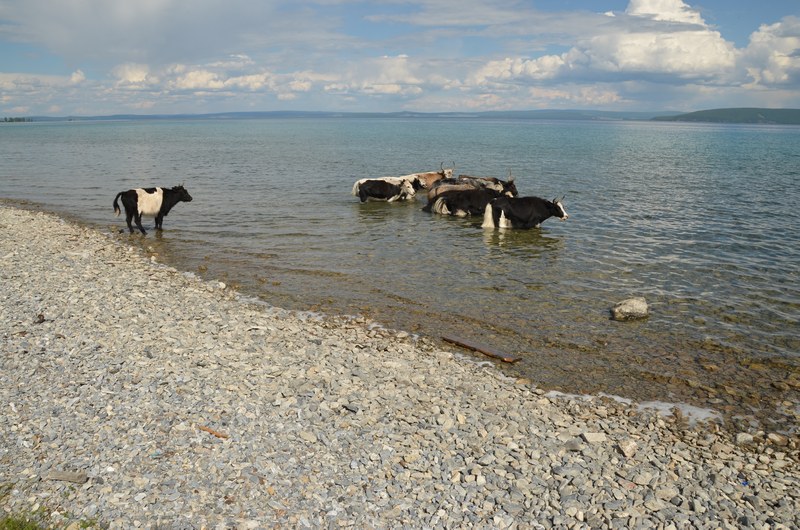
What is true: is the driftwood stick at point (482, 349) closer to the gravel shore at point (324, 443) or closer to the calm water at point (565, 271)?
the calm water at point (565, 271)

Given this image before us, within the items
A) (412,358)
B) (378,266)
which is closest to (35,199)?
(378,266)

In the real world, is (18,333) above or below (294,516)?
above

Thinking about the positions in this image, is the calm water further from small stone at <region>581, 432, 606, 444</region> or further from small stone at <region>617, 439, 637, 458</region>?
small stone at <region>617, 439, 637, 458</region>

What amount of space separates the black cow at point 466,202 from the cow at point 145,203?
9.84 metres

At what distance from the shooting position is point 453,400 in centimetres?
790

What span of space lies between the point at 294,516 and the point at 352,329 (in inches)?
221

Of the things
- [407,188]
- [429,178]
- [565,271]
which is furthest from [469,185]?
[565,271]

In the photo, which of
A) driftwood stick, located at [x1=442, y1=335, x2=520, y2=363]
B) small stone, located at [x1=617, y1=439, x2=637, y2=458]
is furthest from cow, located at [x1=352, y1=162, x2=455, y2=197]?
small stone, located at [x1=617, y1=439, x2=637, y2=458]

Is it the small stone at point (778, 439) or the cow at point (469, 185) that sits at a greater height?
the cow at point (469, 185)

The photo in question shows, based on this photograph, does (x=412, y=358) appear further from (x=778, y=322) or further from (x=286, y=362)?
(x=778, y=322)

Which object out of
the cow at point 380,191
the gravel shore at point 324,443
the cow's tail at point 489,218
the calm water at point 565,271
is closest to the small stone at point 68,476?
the gravel shore at point 324,443

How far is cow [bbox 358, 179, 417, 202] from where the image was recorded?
86.8 feet

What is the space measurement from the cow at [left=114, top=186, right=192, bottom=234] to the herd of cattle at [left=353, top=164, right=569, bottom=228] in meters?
8.87

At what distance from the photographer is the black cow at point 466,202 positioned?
2280 cm
